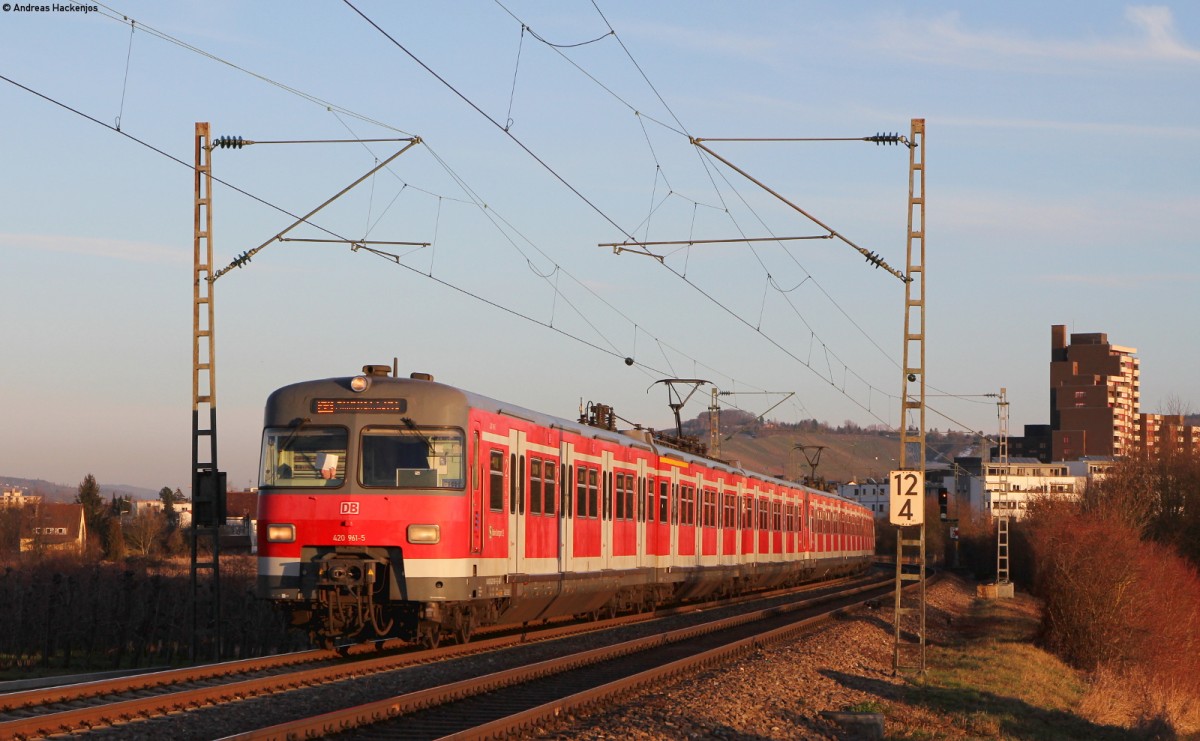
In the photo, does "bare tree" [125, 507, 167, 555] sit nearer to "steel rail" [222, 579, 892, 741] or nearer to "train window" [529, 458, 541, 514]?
"train window" [529, 458, 541, 514]

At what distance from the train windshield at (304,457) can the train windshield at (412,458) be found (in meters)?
0.33

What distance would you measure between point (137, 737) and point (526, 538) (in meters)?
9.81

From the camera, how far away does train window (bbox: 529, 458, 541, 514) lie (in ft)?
68.2

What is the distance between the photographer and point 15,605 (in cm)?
4175

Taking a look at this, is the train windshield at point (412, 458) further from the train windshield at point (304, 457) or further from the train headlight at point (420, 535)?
the train headlight at point (420, 535)

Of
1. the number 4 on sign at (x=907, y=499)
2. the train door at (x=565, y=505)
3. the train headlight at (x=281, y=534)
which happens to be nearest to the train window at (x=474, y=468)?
the train headlight at (x=281, y=534)

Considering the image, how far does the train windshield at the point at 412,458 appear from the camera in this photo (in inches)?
696

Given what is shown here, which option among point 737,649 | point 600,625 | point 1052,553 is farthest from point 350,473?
point 1052,553

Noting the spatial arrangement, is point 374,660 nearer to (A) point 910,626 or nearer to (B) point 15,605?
(A) point 910,626

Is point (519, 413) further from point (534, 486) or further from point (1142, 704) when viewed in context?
point (1142, 704)

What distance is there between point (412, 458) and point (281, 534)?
6.07 feet

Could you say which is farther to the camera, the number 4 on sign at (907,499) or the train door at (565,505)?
the train door at (565,505)

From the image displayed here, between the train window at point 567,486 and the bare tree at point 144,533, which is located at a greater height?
the train window at point 567,486

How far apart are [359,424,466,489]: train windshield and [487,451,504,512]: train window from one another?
1071mm
